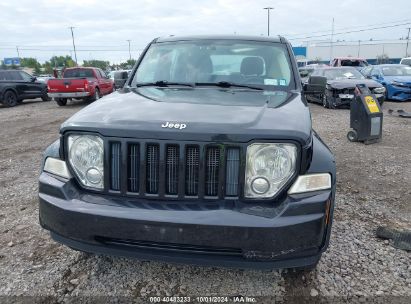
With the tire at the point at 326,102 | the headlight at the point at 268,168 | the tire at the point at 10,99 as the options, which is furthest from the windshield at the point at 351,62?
the headlight at the point at 268,168

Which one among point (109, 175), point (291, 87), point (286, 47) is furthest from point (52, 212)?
point (286, 47)

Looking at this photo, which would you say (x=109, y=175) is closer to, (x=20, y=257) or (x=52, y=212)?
(x=52, y=212)

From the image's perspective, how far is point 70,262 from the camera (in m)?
2.92

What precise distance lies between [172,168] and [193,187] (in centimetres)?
17

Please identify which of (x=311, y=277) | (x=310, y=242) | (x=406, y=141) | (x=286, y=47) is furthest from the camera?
(x=406, y=141)

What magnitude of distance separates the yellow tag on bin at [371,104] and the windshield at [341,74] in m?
5.78

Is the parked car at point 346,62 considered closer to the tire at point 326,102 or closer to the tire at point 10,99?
the tire at point 326,102

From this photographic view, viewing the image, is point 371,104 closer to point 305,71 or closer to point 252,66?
point 305,71

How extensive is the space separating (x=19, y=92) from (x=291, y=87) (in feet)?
52.6

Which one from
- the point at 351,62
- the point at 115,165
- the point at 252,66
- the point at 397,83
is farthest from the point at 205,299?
the point at 351,62

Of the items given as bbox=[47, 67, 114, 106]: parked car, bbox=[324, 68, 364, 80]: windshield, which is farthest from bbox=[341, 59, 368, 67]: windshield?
bbox=[47, 67, 114, 106]: parked car

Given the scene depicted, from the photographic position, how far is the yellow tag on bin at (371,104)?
23.8 ft

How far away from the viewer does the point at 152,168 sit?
Answer: 2232mm

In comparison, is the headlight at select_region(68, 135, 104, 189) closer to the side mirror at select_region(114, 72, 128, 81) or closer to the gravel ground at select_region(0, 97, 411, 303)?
the gravel ground at select_region(0, 97, 411, 303)
